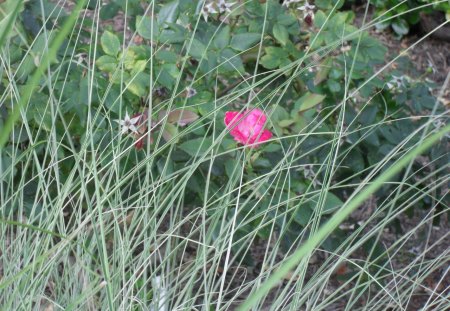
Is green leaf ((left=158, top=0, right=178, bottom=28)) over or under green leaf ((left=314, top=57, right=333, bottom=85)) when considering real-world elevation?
over

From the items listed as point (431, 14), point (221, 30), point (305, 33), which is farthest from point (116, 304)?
point (431, 14)

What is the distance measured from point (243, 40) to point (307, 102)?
21 centimetres

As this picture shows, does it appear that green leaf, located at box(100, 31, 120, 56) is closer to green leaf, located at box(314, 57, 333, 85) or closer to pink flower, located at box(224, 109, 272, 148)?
pink flower, located at box(224, 109, 272, 148)

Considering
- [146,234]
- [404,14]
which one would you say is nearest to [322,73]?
[146,234]

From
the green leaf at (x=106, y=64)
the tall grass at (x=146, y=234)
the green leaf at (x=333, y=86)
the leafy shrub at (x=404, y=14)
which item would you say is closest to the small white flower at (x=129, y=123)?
the tall grass at (x=146, y=234)

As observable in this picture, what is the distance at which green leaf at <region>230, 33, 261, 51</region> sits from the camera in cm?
175

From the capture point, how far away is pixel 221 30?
177 centimetres

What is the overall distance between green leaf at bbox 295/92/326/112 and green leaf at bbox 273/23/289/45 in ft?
0.45

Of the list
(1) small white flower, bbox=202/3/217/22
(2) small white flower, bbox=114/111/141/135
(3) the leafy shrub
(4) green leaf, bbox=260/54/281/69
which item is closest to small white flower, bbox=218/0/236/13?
(1) small white flower, bbox=202/3/217/22

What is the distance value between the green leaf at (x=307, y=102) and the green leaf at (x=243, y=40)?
0.57 feet

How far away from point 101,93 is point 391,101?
74 cm

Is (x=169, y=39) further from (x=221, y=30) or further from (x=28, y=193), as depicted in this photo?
(x=28, y=193)

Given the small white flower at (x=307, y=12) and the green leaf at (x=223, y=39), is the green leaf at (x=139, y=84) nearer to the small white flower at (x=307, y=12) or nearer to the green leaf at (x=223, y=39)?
the green leaf at (x=223, y=39)

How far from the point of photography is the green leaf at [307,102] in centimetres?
184
